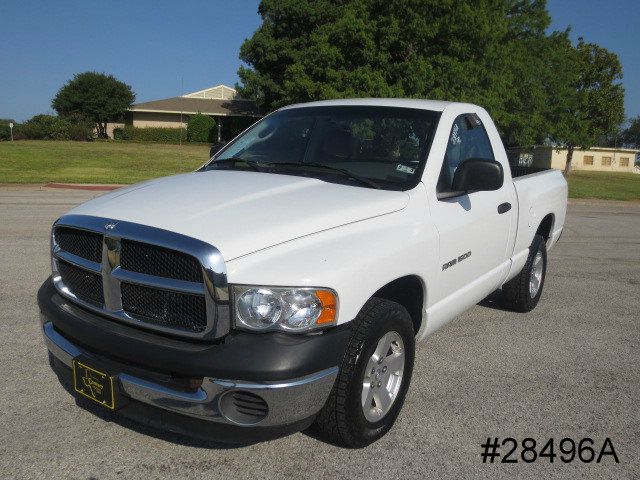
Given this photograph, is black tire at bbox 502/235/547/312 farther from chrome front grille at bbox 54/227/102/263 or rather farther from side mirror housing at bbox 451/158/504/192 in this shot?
chrome front grille at bbox 54/227/102/263

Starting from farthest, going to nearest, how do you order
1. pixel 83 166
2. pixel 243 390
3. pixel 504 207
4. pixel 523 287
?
1. pixel 83 166
2. pixel 523 287
3. pixel 504 207
4. pixel 243 390

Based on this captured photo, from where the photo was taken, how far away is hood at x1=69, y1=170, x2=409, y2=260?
8.96 feet

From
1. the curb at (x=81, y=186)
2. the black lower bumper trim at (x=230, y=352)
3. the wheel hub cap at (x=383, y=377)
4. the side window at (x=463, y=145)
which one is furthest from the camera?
the curb at (x=81, y=186)

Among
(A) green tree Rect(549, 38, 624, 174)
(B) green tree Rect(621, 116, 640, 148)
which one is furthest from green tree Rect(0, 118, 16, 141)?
(B) green tree Rect(621, 116, 640, 148)

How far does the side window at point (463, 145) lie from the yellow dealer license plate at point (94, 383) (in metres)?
2.23

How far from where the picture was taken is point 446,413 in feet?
11.9

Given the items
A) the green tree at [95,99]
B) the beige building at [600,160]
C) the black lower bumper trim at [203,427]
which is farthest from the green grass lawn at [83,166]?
the beige building at [600,160]

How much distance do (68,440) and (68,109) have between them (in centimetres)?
6507

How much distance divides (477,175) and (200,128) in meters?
51.1

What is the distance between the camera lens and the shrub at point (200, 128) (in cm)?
5247

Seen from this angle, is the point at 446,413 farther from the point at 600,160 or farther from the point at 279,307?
the point at 600,160

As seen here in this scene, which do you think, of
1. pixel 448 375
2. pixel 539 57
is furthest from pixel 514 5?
pixel 448 375

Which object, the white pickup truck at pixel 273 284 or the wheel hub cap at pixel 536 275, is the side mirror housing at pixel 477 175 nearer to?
the white pickup truck at pixel 273 284

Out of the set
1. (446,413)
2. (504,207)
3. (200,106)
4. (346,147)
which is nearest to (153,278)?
(346,147)
